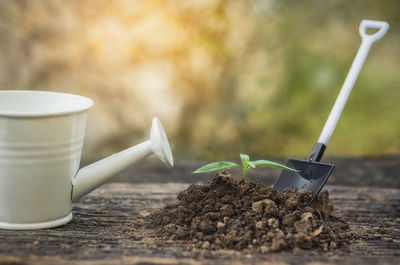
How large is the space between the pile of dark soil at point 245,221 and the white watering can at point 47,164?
16 cm

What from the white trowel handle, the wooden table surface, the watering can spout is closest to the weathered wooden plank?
the wooden table surface

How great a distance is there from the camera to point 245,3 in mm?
3059

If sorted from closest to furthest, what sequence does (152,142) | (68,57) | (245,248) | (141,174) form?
(245,248)
(152,142)
(141,174)
(68,57)

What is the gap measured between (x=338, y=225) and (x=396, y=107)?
1.78 meters

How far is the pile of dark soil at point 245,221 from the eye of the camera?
4.35 feet

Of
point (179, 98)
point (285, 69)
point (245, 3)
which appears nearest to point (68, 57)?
point (179, 98)

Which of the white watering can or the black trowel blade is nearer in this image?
the white watering can

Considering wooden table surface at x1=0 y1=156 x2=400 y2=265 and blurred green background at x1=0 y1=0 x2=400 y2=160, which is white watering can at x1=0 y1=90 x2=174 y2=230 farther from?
blurred green background at x1=0 y1=0 x2=400 y2=160

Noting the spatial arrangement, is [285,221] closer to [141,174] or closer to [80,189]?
[80,189]

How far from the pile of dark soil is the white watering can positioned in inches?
6.3

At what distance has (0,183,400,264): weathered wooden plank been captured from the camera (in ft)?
4.08

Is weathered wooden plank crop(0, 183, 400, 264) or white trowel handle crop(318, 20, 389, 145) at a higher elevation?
white trowel handle crop(318, 20, 389, 145)

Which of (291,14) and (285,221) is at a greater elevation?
(291,14)

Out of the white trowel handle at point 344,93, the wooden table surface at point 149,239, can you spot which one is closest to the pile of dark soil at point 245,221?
the wooden table surface at point 149,239
